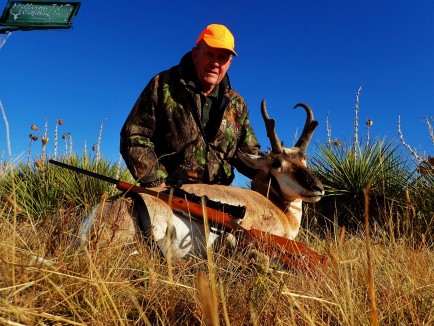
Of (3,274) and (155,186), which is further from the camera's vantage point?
(155,186)

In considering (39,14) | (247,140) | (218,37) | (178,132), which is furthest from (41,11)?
(247,140)

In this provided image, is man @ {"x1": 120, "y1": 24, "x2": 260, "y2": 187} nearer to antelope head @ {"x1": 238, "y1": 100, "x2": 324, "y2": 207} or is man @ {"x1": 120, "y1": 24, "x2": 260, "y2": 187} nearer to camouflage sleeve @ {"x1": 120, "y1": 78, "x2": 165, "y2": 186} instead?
camouflage sleeve @ {"x1": 120, "y1": 78, "x2": 165, "y2": 186}

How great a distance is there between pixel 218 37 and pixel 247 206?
2.21 m

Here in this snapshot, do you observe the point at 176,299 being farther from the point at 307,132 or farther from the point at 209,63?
the point at 209,63

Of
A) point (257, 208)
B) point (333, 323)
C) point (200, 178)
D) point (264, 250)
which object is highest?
point (200, 178)

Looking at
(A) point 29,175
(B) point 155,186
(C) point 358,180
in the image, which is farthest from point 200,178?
(A) point 29,175

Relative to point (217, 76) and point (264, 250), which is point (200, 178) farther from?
point (264, 250)

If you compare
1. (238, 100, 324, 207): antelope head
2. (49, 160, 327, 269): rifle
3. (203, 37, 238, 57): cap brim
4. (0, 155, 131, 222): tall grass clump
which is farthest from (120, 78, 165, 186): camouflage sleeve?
(0, 155, 131, 222): tall grass clump

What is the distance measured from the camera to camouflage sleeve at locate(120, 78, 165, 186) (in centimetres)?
464

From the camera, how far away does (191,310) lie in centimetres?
193

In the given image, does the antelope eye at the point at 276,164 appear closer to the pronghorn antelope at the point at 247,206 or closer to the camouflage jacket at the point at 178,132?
the pronghorn antelope at the point at 247,206

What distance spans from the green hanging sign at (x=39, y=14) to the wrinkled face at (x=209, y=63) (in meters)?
4.04

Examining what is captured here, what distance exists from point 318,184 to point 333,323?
2318 millimetres

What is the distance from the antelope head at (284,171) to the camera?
423cm
